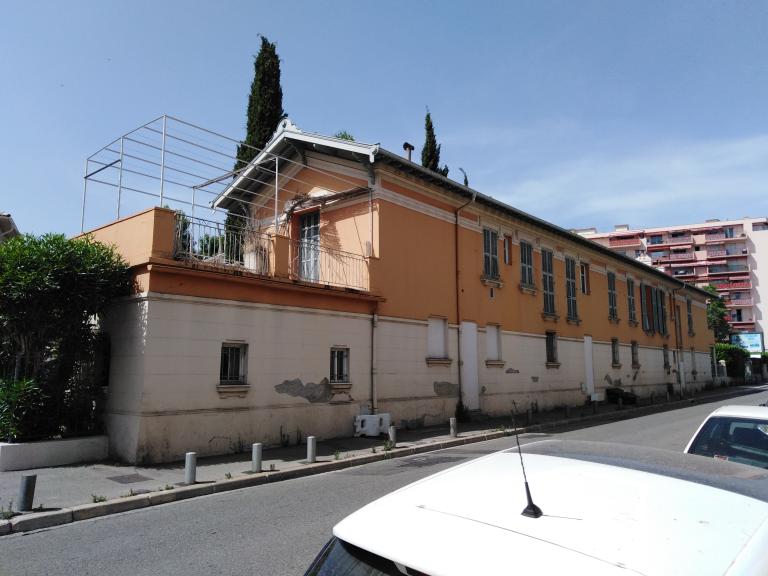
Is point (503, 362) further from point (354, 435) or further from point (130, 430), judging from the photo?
point (130, 430)

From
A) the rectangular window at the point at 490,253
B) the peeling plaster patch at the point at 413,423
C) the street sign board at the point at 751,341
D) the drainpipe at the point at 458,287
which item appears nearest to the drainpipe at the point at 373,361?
the peeling plaster patch at the point at 413,423

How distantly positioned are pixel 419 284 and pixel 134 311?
8750 mm

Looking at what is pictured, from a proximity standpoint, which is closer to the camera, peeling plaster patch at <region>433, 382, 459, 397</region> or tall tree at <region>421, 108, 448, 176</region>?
peeling plaster patch at <region>433, 382, 459, 397</region>

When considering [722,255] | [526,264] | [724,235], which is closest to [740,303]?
[722,255]

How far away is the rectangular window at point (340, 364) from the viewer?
48.9 feet

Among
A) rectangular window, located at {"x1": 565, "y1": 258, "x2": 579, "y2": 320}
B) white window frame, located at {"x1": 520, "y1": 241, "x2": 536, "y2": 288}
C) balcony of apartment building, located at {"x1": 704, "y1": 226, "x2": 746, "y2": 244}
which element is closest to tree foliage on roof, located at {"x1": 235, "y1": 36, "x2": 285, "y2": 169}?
white window frame, located at {"x1": 520, "y1": 241, "x2": 536, "y2": 288}

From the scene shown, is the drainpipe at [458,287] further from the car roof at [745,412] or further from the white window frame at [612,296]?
the white window frame at [612,296]

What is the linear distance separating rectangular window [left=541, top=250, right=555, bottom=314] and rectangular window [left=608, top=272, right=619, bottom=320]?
6809 millimetres

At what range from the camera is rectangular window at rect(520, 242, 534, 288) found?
22641 mm

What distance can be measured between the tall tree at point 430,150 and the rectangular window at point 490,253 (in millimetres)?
11757

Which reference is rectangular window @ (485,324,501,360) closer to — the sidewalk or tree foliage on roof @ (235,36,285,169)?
the sidewalk

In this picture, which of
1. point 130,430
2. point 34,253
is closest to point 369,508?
point 130,430

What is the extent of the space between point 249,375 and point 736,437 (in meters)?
9.75

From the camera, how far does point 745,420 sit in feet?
17.8
